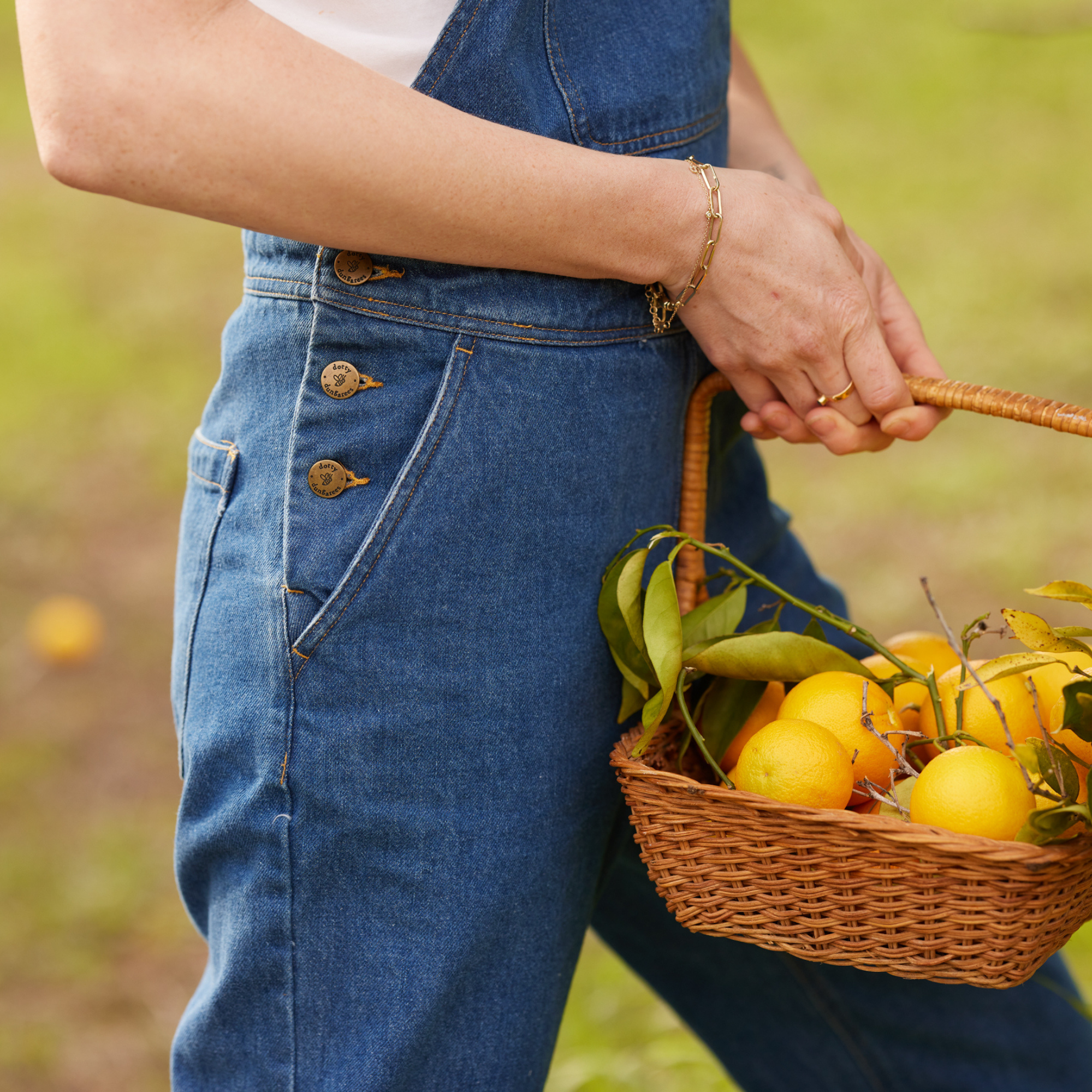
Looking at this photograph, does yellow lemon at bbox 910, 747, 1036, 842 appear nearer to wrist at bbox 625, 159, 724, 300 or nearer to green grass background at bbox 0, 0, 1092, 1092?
wrist at bbox 625, 159, 724, 300

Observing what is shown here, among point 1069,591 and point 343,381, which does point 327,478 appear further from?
point 1069,591

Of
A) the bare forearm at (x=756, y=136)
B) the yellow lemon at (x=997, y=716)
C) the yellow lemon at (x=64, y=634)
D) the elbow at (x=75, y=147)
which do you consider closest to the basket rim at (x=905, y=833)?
the yellow lemon at (x=997, y=716)

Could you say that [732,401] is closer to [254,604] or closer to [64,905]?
[254,604]

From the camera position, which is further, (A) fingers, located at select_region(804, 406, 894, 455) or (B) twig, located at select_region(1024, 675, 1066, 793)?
(A) fingers, located at select_region(804, 406, 894, 455)

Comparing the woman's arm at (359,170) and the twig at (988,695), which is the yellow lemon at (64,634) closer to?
the woman's arm at (359,170)

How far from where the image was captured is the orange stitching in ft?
2.97

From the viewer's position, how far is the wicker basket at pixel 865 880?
812 mm

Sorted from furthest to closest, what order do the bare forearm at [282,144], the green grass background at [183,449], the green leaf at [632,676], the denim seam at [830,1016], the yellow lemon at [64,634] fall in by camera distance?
1. the yellow lemon at [64,634]
2. the green grass background at [183,449]
3. the denim seam at [830,1016]
4. the green leaf at [632,676]
5. the bare forearm at [282,144]

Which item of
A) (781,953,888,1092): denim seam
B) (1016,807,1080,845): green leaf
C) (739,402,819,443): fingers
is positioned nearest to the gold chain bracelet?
(739,402,819,443): fingers

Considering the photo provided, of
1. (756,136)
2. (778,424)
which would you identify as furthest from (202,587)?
(756,136)

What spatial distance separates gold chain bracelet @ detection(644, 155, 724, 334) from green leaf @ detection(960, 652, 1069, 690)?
0.38 m

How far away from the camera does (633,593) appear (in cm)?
97

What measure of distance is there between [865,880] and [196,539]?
0.61m

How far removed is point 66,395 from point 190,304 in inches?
35.7
